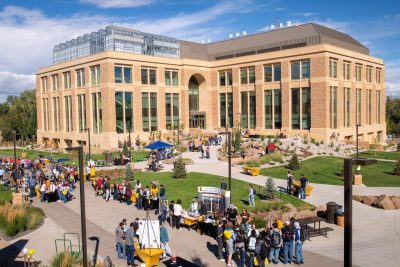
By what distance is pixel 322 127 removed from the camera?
53.9 m

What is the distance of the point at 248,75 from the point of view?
63.8 metres

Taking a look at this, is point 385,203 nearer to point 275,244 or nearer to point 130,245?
point 275,244

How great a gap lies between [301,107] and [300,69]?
5421mm

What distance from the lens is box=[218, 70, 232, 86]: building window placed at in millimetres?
67500

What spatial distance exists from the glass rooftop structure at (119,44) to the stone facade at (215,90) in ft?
12.2

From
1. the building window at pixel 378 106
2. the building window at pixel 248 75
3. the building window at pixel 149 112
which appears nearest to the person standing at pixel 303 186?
the building window at pixel 149 112

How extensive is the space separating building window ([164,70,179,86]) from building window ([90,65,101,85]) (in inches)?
440

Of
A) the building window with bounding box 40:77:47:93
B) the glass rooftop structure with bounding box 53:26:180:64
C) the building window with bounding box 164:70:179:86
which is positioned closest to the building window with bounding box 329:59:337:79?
the building window with bounding box 164:70:179:86

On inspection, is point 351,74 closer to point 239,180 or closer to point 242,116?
point 242,116

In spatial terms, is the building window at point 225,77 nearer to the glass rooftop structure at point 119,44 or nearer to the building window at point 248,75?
the building window at point 248,75

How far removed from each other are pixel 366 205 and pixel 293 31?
47.3 m

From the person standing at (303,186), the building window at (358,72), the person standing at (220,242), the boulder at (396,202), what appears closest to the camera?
the person standing at (220,242)

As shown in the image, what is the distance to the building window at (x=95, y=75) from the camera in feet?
190

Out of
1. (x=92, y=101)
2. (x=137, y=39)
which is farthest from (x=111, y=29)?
(x=92, y=101)
